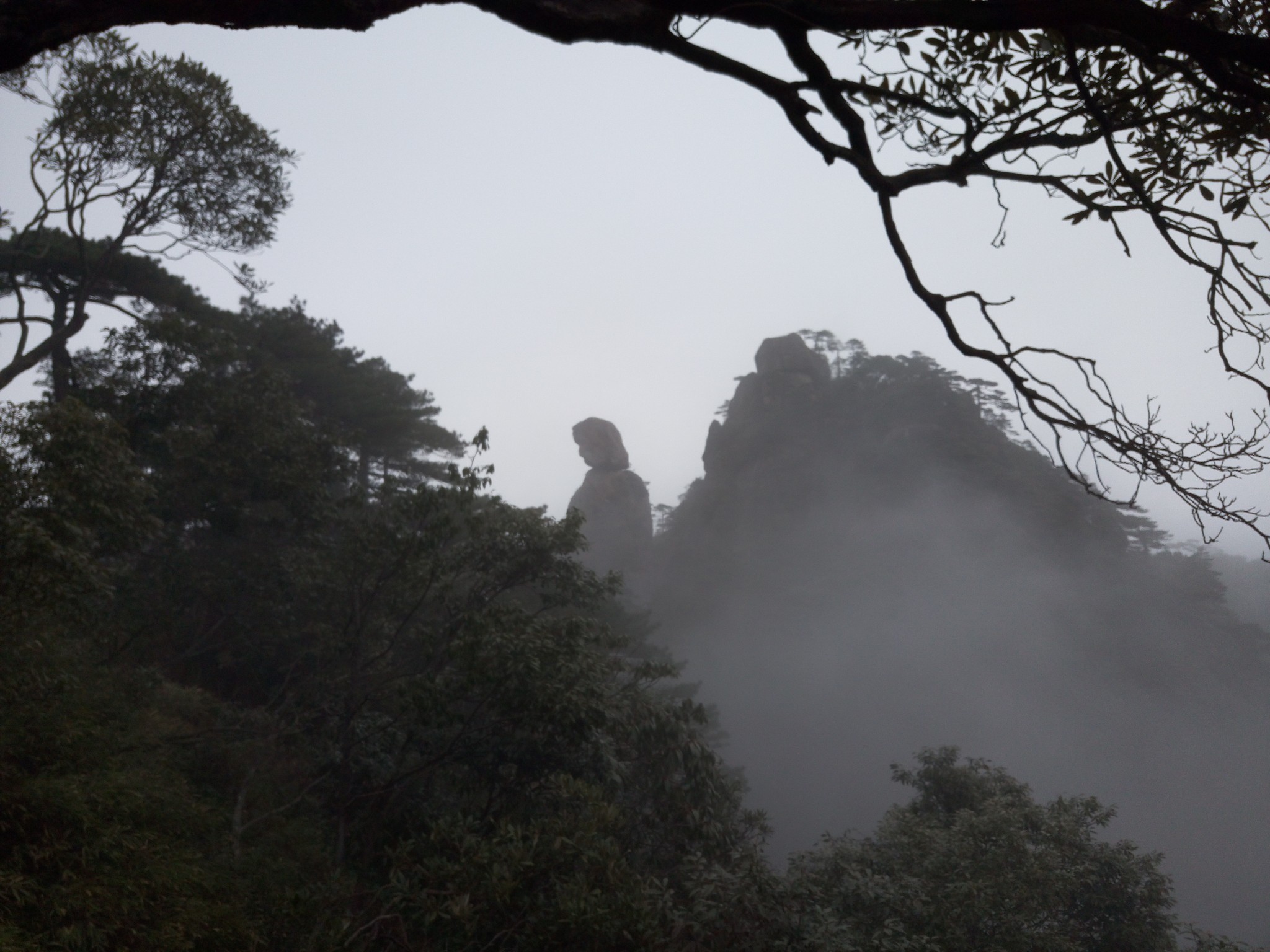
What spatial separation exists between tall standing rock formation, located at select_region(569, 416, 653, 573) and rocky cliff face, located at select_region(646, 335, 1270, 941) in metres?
1.62

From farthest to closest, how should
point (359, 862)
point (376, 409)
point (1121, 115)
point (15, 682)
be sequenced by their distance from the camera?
1. point (376, 409)
2. point (359, 862)
3. point (15, 682)
4. point (1121, 115)

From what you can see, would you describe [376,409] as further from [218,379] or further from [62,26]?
[62,26]

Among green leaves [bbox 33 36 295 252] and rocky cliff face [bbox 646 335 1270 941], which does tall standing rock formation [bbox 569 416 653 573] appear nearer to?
rocky cliff face [bbox 646 335 1270 941]

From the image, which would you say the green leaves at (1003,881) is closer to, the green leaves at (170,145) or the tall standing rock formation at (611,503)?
the green leaves at (170,145)

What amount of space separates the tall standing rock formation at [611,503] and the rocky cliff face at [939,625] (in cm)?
162

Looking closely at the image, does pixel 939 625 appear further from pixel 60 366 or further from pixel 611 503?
pixel 60 366

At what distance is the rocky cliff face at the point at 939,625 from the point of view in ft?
87.4

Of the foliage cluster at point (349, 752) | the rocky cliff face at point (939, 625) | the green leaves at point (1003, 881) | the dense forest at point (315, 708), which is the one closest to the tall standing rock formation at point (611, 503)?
the rocky cliff face at point (939, 625)

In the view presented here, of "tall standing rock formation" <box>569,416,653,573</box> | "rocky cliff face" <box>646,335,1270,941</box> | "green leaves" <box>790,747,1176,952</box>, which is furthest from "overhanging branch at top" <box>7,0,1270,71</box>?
"tall standing rock formation" <box>569,416,653,573</box>

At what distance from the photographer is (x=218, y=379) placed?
421 inches

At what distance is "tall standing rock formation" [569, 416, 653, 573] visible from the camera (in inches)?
1590

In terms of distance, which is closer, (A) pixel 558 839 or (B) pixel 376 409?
(A) pixel 558 839

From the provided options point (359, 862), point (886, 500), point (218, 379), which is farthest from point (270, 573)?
point (886, 500)

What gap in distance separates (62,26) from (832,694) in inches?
1273
